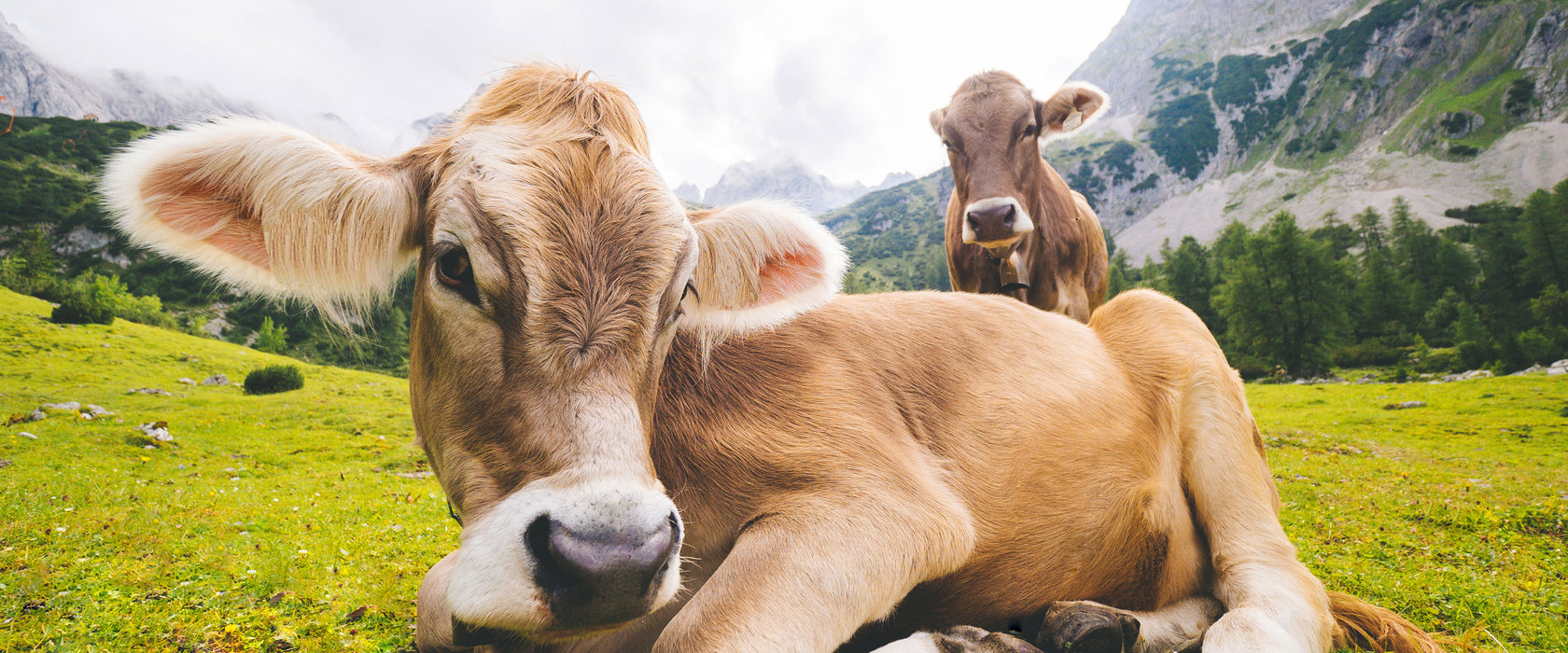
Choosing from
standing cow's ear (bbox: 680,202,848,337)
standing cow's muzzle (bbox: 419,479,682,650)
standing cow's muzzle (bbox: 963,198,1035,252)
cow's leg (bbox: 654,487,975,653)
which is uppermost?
standing cow's muzzle (bbox: 963,198,1035,252)

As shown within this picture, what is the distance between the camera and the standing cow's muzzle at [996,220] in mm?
5297

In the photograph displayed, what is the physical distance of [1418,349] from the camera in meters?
41.2

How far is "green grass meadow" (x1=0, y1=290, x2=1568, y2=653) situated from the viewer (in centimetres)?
353

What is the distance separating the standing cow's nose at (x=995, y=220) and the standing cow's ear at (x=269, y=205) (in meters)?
4.30

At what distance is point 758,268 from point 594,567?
57.8 inches

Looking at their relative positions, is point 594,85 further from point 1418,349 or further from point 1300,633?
point 1418,349

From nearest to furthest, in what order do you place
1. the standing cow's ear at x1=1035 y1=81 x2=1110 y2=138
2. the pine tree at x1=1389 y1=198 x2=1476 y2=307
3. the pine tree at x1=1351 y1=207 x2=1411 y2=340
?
the standing cow's ear at x1=1035 y1=81 x2=1110 y2=138 → the pine tree at x1=1351 y1=207 x2=1411 y2=340 → the pine tree at x1=1389 y1=198 x2=1476 y2=307

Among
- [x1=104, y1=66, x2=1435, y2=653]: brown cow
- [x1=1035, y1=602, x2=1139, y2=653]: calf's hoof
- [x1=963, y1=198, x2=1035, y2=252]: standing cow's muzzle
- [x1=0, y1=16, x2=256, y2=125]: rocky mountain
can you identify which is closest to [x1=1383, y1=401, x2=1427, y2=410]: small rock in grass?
[x1=963, y1=198, x2=1035, y2=252]: standing cow's muzzle

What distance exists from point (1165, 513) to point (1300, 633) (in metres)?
0.69

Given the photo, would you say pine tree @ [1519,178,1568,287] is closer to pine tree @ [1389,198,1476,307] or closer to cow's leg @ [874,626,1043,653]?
pine tree @ [1389,198,1476,307]

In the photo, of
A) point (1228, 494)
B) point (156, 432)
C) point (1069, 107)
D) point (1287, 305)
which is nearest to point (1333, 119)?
point (1287, 305)

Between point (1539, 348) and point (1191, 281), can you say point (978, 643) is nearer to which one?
point (1539, 348)

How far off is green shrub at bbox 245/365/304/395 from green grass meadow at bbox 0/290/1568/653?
19.4 ft

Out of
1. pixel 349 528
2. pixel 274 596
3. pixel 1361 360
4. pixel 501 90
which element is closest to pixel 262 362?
pixel 349 528
